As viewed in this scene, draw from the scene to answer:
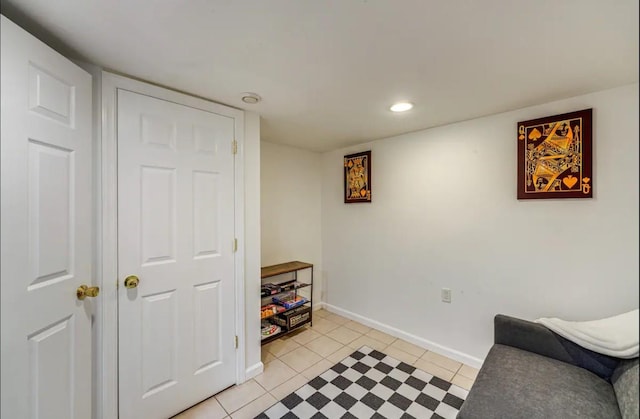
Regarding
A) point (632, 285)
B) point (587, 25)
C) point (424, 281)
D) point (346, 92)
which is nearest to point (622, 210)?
point (632, 285)

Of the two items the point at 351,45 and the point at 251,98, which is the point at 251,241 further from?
the point at 351,45

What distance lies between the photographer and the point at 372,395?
1.87 meters

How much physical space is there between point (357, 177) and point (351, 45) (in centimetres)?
192

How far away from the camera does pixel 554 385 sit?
1.32 m

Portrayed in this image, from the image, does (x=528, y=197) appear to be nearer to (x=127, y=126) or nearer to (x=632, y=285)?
(x=632, y=285)

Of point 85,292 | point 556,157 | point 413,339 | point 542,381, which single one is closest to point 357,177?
point 413,339

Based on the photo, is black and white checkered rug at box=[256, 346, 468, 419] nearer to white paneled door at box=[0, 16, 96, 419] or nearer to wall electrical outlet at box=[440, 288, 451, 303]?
wall electrical outlet at box=[440, 288, 451, 303]

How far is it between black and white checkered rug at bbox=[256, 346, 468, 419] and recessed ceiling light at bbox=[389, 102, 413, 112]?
6.82 ft

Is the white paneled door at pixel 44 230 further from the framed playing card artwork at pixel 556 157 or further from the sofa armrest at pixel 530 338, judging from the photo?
the sofa armrest at pixel 530 338

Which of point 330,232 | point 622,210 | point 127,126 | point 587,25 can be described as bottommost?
point 330,232

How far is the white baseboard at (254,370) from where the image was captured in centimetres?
204

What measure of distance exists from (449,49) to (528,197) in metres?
1.25

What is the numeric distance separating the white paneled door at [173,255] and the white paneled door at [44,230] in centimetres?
21

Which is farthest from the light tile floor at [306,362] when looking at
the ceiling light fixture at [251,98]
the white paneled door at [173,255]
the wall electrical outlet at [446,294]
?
the ceiling light fixture at [251,98]
